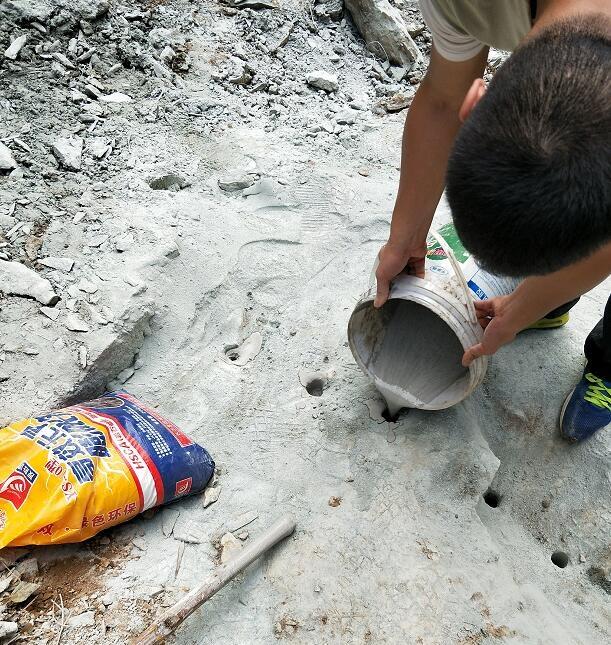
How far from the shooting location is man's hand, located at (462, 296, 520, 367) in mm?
1519

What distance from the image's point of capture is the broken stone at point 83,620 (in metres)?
1.40

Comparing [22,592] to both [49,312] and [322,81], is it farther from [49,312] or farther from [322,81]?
[322,81]

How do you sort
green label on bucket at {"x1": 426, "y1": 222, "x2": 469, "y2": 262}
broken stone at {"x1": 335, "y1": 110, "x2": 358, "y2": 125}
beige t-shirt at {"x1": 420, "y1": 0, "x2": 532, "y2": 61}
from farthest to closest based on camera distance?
broken stone at {"x1": 335, "y1": 110, "x2": 358, "y2": 125}, green label on bucket at {"x1": 426, "y1": 222, "x2": 469, "y2": 262}, beige t-shirt at {"x1": 420, "y1": 0, "x2": 532, "y2": 61}

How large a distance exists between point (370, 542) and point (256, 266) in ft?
3.58

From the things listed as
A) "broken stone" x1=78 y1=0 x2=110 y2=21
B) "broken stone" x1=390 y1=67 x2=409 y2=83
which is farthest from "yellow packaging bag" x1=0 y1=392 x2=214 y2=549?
"broken stone" x1=390 y1=67 x2=409 y2=83

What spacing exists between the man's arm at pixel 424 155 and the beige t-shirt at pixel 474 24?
4cm

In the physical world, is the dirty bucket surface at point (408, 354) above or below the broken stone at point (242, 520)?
above

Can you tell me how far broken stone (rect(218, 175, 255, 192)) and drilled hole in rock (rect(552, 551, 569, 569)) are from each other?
1.73 metres

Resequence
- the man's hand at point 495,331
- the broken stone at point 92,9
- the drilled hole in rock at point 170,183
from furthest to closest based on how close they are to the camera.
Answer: the broken stone at point 92,9, the drilled hole in rock at point 170,183, the man's hand at point 495,331

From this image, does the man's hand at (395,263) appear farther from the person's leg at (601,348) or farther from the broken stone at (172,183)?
the broken stone at (172,183)

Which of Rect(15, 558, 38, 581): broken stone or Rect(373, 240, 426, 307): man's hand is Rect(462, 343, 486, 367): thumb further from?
Rect(15, 558, 38, 581): broken stone

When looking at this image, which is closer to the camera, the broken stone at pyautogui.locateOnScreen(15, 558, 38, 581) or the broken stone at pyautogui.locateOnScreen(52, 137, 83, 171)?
the broken stone at pyautogui.locateOnScreen(15, 558, 38, 581)

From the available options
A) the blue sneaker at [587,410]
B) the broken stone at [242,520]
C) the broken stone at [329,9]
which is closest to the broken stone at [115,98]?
the broken stone at [329,9]

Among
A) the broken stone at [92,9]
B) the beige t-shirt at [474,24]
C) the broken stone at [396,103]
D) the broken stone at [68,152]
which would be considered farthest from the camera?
the broken stone at [396,103]
